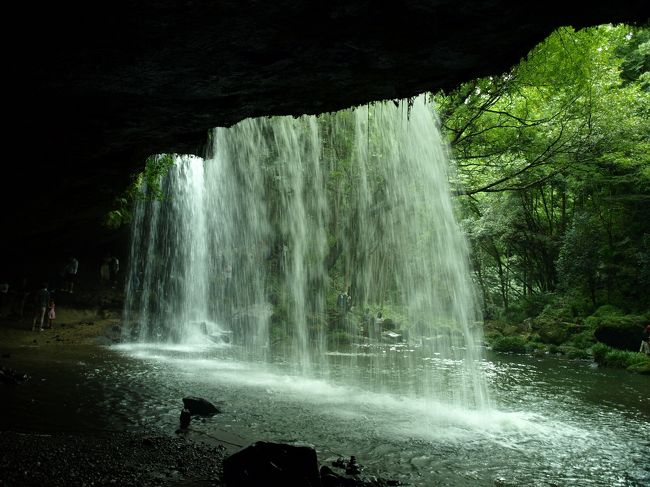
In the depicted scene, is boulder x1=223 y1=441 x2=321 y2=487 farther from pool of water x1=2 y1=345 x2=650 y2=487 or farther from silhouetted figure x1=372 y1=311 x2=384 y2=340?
silhouetted figure x1=372 y1=311 x2=384 y2=340

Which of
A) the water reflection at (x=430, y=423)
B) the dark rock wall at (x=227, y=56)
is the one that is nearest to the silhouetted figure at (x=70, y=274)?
the water reflection at (x=430, y=423)

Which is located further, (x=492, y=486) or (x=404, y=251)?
(x=404, y=251)

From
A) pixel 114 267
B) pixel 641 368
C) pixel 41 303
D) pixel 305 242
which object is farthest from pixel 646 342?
pixel 41 303

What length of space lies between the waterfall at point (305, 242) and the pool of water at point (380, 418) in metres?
1.93

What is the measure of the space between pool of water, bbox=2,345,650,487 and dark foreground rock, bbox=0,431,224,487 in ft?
2.09

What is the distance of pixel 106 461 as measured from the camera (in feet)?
16.1

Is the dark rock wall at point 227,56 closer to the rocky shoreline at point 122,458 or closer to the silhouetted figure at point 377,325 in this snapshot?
the rocky shoreline at point 122,458

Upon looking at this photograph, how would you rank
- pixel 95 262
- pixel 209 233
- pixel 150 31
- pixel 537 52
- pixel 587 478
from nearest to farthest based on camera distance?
pixel 150 31
pixel 587 478
pixel 537 52
pixel 95 262
pixel 209 233

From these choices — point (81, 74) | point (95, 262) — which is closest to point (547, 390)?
point (81, 74)

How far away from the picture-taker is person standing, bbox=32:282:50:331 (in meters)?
16.3

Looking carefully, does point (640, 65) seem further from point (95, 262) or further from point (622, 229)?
point (95, 262)

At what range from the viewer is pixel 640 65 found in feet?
77.3

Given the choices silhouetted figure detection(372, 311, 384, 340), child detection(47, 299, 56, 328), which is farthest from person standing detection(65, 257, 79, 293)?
silhouetted figure detection(372, 311, 384, 340)

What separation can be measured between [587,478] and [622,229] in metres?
26.0
